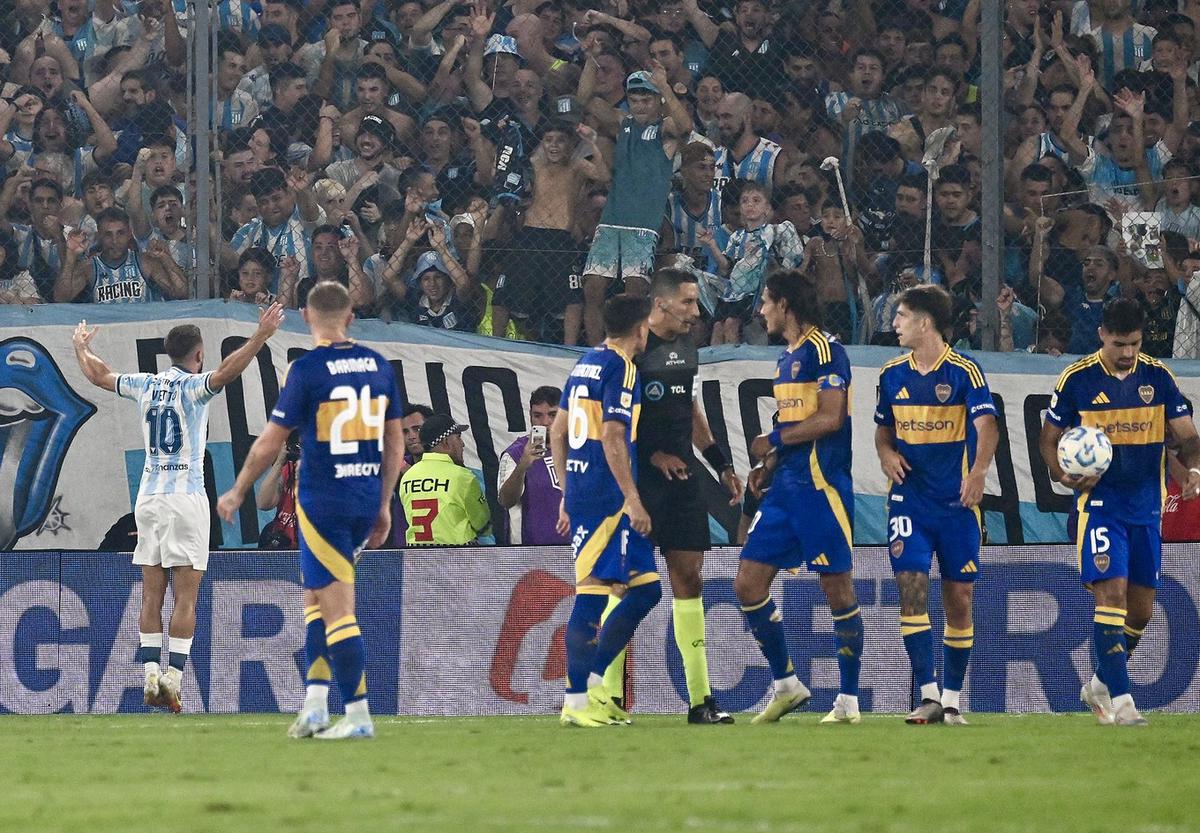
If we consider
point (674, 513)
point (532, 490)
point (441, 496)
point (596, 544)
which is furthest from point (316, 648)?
point (532, 490)

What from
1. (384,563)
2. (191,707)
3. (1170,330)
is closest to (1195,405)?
(1170,330)

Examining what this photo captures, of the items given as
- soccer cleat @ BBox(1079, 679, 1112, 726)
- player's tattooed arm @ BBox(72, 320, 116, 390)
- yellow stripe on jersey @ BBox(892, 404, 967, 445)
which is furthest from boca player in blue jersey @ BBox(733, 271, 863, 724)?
player's tattooed arm @ BBox(72, 320, 116, 390)

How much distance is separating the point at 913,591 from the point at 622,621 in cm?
151

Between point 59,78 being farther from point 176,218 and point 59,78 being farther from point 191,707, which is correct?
point 191,707

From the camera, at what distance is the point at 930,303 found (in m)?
9.38

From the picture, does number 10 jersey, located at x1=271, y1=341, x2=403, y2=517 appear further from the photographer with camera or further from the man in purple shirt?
the photographer with camera

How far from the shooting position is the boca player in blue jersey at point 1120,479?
29.8 ft

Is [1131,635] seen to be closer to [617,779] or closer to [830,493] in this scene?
[830,493]

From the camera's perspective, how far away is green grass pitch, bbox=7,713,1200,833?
4969 mm

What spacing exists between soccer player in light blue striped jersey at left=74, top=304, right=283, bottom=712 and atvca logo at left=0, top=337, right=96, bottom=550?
6.19 feet

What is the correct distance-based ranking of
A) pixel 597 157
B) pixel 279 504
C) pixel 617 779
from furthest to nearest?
pixel 597 157
pixel 279 504
pixel 617 779

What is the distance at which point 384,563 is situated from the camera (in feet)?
38.7

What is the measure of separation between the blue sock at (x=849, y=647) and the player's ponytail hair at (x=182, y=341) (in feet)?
14.3

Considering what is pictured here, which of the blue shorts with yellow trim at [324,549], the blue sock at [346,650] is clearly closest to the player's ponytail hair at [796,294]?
the blue shorts with yellow trim at [324,549]
